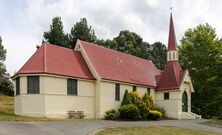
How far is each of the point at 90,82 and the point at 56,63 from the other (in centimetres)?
405

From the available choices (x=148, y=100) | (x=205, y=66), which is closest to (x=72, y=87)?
(x=148, y=100)

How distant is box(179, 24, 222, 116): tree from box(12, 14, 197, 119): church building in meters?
3.47

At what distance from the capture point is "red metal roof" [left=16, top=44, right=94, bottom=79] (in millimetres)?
32375

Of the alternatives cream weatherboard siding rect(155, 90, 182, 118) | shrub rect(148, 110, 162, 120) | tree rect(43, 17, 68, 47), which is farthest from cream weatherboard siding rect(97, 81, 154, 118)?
tree rect(43, 17, 68, 47)

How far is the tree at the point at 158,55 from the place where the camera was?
83625mm

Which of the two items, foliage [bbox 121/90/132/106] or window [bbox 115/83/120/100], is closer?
foliage [bbox 121/90/132/106]

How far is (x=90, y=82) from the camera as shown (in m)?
35.9

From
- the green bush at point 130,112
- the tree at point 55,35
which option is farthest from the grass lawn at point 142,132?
the tree at point 55,35

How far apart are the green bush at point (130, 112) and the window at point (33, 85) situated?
28.5ft

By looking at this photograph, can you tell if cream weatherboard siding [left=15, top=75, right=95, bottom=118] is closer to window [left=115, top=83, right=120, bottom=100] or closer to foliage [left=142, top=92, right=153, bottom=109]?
window [left=115, top=83, right=120, bottom=100]

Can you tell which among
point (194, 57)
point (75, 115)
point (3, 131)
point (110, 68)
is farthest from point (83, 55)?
point (3, 131)

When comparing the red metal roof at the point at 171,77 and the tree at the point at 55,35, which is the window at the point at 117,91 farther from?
the tree at the point at 55,35

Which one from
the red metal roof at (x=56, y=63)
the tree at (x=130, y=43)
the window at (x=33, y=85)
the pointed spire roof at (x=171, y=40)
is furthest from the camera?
the tree at (x=130, y=43)

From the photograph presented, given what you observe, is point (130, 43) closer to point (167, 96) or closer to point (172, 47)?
point (172, 47)
